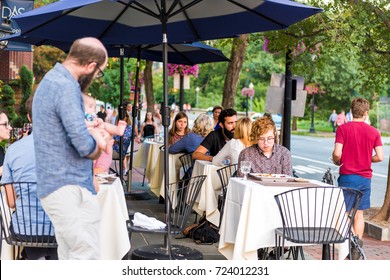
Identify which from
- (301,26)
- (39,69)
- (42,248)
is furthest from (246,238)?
(39,69)

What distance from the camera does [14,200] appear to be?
5.86 meters

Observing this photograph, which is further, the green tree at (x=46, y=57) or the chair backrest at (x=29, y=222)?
the green tree at (x=46, y=57)

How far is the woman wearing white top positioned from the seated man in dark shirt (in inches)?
30.7

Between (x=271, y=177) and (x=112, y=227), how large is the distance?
1.73 meters

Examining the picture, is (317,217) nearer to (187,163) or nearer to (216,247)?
(216,247)

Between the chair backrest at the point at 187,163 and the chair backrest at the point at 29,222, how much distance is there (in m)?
5.47

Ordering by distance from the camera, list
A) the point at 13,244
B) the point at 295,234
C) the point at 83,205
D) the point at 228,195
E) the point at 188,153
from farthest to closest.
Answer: the point at 188,153 < the point at 228,195 < the point at 295,234 < the point at 13,244 < the point at 83,205

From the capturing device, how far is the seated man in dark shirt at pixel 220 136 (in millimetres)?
10184

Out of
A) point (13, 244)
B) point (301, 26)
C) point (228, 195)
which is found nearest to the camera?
point (13, 244)

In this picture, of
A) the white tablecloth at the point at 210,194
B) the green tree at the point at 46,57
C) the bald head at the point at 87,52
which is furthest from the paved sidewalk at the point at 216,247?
the green tree at the point at 46,57

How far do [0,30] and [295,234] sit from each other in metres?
10.4

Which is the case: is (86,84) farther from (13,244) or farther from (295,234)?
(295,234)

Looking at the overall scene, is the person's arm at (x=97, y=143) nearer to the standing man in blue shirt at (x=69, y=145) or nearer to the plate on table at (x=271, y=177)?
the standing man in blue shirt at (x=69, y=145)

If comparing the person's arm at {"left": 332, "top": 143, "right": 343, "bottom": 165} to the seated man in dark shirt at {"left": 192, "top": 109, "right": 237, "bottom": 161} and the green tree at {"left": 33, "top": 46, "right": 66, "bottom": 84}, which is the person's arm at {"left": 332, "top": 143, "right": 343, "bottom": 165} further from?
the green tree at {"left": 33, "top": 46, "right": 66, "bottom": 84}
